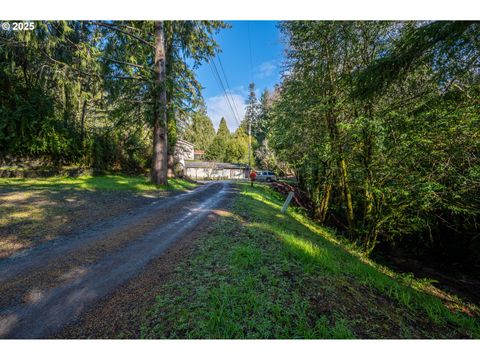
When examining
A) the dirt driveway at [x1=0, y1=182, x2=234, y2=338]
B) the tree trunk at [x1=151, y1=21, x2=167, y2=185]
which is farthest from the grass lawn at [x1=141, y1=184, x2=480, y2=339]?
the tree trunk at [x1=151, y1=21, x2=167, y2=185]

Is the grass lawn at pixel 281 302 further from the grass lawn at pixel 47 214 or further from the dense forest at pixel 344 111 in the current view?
the grass lawn at pixel 47 214

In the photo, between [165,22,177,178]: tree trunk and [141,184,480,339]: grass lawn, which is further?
[165,22,177,178]: tree trunk

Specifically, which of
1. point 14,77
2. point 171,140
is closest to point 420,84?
point 171,140

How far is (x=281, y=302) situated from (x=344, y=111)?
746 cm

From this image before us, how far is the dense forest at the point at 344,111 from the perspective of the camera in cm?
454

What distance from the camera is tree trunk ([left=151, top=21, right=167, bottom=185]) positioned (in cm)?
1252

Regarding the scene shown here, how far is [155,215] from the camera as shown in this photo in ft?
23.3

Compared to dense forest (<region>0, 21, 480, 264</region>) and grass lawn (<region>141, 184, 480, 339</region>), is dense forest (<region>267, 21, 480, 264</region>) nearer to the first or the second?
dense forest (<region>0, 21, 480, 264</region>)

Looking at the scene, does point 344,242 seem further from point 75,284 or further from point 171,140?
point 171,140

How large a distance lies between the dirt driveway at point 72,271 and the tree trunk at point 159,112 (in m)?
7.93

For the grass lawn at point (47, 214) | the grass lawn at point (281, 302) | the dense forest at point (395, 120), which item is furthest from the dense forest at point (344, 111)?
the grass lawn at point (47, 214)

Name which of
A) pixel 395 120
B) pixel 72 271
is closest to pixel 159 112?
pixel 72 271

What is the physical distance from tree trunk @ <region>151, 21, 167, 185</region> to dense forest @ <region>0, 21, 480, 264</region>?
0.09m

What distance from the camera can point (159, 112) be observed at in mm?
12664
